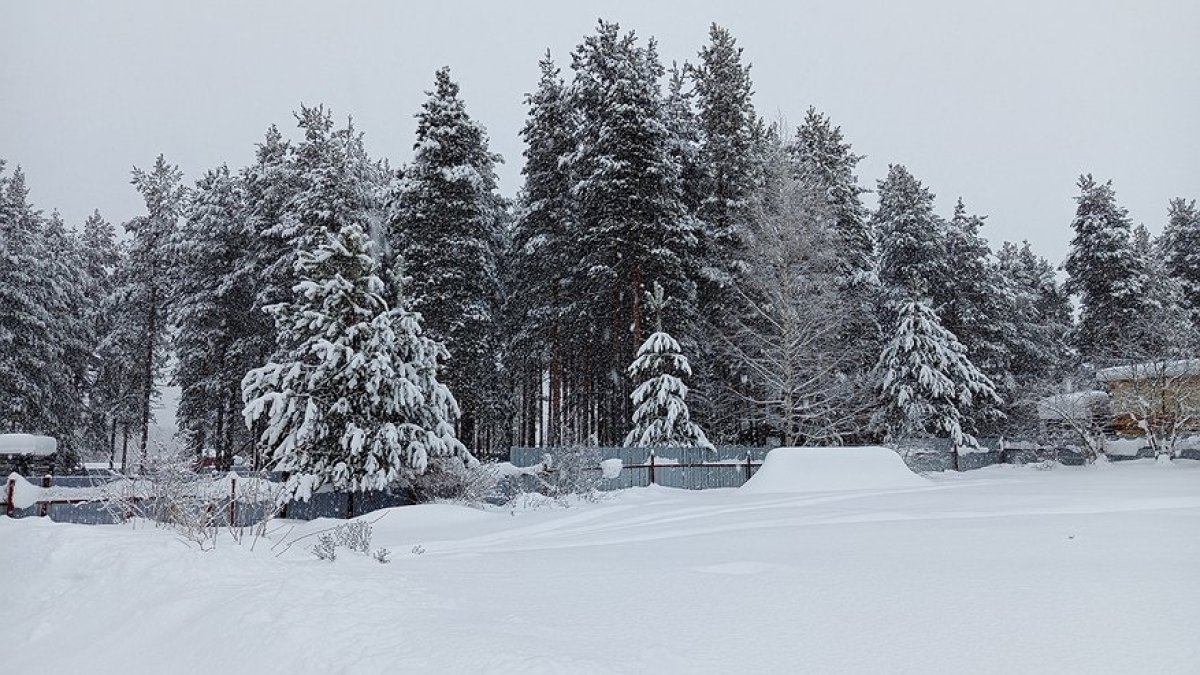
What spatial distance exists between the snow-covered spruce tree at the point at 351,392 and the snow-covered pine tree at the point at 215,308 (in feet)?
46.4

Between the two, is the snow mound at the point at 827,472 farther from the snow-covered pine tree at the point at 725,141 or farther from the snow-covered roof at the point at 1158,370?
the snow-covered roof at the point at 1158,370

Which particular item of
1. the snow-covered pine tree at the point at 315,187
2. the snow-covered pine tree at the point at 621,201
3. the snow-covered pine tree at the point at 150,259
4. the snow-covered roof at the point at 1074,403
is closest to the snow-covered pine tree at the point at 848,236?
the snow-covered pine tree at the point at 621,201

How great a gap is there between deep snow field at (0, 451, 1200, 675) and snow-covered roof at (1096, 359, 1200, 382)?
20202mm

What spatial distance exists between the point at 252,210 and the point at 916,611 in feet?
106

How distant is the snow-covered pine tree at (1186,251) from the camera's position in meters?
28.7

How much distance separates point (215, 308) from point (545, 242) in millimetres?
13888

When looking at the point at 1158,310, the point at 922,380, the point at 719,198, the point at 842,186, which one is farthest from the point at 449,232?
the point at 1158,310

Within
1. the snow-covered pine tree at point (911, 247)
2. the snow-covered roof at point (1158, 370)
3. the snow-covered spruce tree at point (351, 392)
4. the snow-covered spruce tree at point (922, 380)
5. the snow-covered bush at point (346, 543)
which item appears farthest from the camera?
the snow-covered pine tree at point (911, 247)

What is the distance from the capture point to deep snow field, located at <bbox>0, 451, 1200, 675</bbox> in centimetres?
353

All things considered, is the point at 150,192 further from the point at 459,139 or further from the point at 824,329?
the point at 824,329

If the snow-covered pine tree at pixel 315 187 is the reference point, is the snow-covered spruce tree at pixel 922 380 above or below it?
below

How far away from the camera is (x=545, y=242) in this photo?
27312 millimetres

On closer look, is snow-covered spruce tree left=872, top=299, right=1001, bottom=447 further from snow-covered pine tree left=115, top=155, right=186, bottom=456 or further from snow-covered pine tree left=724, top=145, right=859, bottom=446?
snow-covered pine tree left=115, top=155, right=186, bottom=456

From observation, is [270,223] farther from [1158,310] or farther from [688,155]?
[1158,310]
